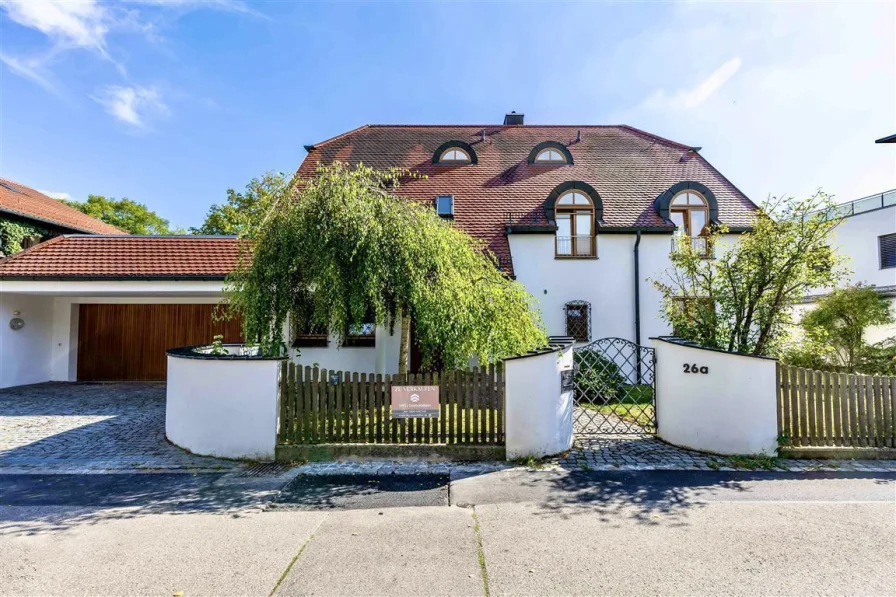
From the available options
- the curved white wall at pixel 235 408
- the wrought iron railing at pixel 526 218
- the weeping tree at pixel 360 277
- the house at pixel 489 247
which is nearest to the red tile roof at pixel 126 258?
the house at pixel 489 247

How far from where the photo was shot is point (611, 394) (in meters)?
10.2

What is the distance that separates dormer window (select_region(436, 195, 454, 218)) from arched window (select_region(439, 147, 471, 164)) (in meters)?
2.50

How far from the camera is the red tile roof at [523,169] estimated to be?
1404cm

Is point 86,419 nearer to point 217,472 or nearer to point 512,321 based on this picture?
point 217,472

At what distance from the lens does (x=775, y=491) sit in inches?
197

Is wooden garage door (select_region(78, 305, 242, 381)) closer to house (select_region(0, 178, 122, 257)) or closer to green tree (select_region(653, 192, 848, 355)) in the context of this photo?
house (select_region(0, 178, 122, 257))

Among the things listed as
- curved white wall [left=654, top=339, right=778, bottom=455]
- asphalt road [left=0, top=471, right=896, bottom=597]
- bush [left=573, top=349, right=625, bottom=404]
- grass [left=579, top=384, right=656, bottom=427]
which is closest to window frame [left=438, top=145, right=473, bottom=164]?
bush [left=573, top=349, right=625, bottom=404]

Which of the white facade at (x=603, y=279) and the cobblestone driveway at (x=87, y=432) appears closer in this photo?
the cobblestone driveway at (x=87, y=432)

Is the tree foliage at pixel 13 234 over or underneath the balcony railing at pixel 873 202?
underneath

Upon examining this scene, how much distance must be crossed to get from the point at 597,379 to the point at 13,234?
718 inches

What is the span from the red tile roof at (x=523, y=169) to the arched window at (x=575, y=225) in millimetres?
621

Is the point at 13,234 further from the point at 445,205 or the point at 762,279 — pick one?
the point at 762,279

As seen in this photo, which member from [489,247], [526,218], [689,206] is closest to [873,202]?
[689,206]

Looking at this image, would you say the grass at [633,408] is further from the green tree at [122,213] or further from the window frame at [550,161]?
the green tree at [122,213]
